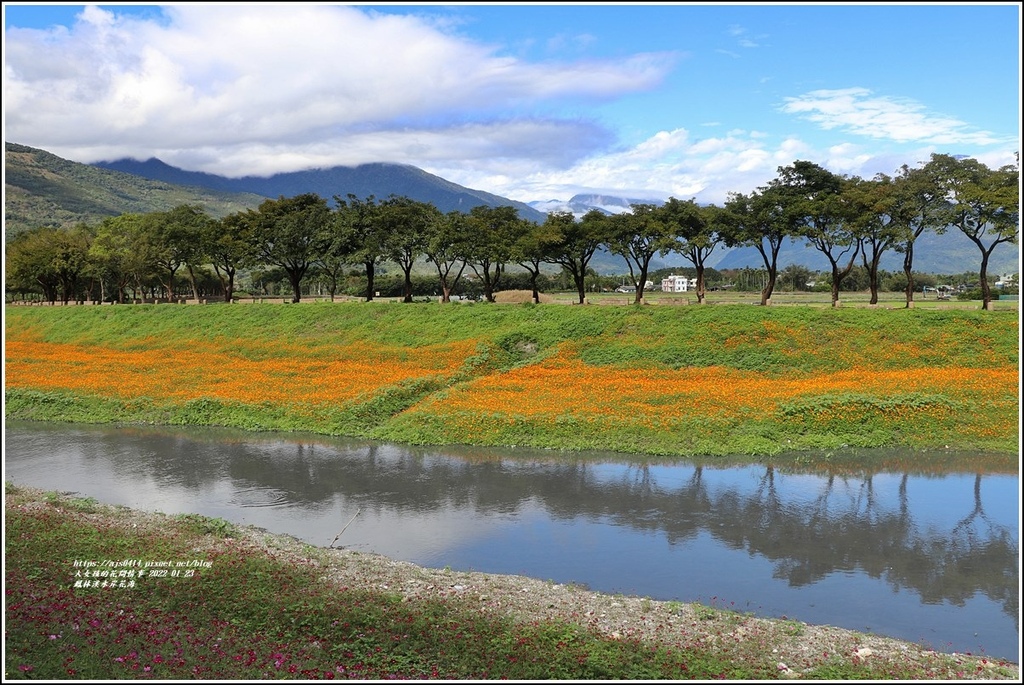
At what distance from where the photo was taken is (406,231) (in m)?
69.5

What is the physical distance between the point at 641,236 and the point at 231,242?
4410 centimetres

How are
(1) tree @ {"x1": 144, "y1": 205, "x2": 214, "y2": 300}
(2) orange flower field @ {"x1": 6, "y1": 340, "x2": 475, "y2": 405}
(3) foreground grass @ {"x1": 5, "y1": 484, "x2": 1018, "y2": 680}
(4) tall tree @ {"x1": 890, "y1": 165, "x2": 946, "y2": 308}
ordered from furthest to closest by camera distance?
(1) tree @ {"x1": 144, "y1": 205, "x2": 214, "y2": 300} < (4) tall tree @ {"x1": 890, "y1": 165, "x2": 946, "y2": 308} < (2) orange flower field @ {"x1": 6, "y1": 340, "x2": 475, "y2": 405} < (3) foreground grass @ {"x1": 5, "y1": 484, "x2": 1018, "y2": 680}

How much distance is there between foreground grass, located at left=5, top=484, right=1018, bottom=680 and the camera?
11859 mm

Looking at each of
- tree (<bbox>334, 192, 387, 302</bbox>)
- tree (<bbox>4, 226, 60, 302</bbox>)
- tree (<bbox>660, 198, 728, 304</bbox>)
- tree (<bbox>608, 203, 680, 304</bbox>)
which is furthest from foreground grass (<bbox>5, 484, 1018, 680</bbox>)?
tree (<bbox>4, 226, 60, 302</bbox>)

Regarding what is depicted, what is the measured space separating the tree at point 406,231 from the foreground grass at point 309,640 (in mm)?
53403

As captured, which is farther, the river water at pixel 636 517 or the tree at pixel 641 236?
the tree at pixel 641 236

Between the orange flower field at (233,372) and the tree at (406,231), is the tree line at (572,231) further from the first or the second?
the orange flower field at (233,372)

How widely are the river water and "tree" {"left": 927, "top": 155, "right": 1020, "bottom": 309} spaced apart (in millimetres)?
31782

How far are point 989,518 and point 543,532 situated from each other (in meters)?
13.4

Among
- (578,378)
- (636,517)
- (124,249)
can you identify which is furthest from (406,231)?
(636,517)

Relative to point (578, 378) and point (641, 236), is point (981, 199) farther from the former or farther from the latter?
point (578, 378)

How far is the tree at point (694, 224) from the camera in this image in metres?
61.3

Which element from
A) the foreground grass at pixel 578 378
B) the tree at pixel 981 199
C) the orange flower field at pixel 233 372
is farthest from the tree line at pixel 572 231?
the orange flower field at pixel 233 372

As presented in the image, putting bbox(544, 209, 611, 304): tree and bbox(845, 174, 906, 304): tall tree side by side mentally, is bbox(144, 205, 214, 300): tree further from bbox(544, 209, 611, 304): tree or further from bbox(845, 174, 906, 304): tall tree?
bbox(845, 174, 906, 304): tall tree
